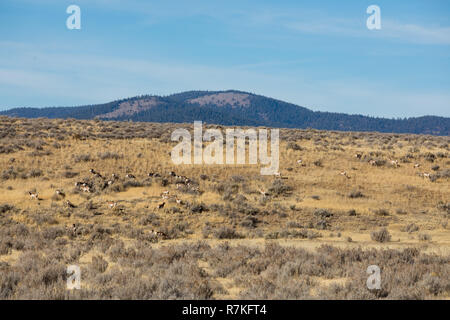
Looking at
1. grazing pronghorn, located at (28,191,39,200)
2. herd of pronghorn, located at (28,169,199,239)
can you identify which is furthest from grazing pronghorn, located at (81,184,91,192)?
grazing pronghorn, located at (28,191,39,200)

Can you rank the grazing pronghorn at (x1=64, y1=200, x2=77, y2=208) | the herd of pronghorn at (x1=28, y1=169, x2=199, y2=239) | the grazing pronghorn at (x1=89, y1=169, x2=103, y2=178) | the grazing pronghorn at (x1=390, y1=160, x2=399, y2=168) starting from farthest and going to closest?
the grazing pronghorn at (x1=390, y1=160, x2=399, y2=168) < the grazing pronghorn at (x1=89, y1=169, x2=103, y2=178) < the herd of pronghorn at (x1=28, y1=169, x2=199, y2=239) < the grazing pronghorn at (x1=64, y1=200, x2=77, y2=208)

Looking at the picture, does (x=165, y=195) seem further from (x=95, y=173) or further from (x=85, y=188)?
(x=95, y=173)

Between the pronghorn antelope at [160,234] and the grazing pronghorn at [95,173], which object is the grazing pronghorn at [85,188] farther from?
the pronghorn antelope at [160,234]

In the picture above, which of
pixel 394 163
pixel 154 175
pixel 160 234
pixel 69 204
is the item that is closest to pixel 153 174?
pixel 154 175

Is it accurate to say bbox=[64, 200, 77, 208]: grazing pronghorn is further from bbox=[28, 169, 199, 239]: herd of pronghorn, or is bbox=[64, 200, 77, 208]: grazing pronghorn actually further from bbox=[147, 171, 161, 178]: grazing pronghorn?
bbox=[147, 171, 161, 178]: grazing pronghorn

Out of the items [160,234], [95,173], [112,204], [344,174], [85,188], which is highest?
[95,173]

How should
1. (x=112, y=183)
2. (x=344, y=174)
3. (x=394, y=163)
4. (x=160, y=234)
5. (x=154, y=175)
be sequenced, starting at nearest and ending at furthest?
(x=160, y=234) → (x=112, y=183) → (x=154, y=175) → (x=344, y=174) → (x=394, y=163)

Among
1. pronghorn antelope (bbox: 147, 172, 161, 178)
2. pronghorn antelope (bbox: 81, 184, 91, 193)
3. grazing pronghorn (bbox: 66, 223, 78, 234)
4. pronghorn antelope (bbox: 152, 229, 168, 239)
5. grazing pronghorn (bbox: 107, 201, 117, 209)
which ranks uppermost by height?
pronghorn antelope (bbox: 147, 172, 161, 178)

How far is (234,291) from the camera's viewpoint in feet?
29.6

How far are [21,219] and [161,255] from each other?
9.67m

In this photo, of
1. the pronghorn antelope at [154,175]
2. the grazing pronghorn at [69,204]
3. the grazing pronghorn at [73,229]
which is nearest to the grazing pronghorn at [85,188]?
the grazing pronghorn at [69,204]

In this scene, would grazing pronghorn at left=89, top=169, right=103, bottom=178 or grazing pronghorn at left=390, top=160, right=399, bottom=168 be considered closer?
grazing pronghorn at left=89, top=169, right=103, bottom=178
